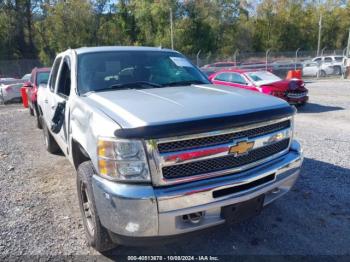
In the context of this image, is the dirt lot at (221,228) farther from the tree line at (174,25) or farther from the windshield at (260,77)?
the tree line at (174,25)

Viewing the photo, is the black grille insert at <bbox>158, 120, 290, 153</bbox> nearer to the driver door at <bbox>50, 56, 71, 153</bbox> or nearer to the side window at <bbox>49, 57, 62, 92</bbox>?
the driver door at <bbox>50, 56, 71, 153</bbox>

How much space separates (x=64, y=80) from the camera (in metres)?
4.18

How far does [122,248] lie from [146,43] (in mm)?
48464

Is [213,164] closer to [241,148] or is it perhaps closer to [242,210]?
[241,148]

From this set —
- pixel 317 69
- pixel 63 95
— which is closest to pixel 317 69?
pixel 317 69

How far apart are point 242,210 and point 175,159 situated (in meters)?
0.78

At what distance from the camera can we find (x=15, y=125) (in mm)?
10047

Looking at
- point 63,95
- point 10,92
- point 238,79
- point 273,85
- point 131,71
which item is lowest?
point 10,92

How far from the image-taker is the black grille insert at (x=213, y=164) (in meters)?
2.44

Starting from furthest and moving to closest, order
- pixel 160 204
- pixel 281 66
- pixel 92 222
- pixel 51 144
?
pixel 281 66 < pixel 51 144 < pixel 92 222 < pixel 160 204

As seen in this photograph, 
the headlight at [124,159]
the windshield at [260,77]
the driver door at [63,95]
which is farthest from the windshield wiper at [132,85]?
the windshield at [260,77]

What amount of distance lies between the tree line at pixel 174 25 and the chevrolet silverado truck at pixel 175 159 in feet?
130

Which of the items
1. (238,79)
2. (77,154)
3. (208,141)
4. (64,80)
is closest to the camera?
(208,141)

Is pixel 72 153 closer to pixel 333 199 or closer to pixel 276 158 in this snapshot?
pixel 276 158
